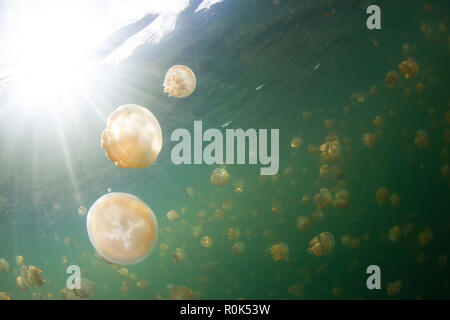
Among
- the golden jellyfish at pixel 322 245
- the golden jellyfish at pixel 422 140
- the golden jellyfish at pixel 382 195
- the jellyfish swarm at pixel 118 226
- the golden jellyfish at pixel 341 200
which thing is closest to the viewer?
the jellyfish swarm at pixel 118 226

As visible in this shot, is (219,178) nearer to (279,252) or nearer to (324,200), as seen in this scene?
(279,252)

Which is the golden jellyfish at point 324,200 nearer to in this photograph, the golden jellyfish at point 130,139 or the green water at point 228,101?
the green water at point 228,101

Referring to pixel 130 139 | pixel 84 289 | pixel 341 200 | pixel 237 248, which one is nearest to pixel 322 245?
pixel 341 200

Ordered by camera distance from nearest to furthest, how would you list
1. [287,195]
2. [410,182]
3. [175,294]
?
[175,294] → [410,182] → [287,195]

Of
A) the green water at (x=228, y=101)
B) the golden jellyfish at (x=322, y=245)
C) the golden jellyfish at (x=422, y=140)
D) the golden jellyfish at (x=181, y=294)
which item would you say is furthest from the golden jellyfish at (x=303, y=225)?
the golden jellyfish at (x=422, y=140)
